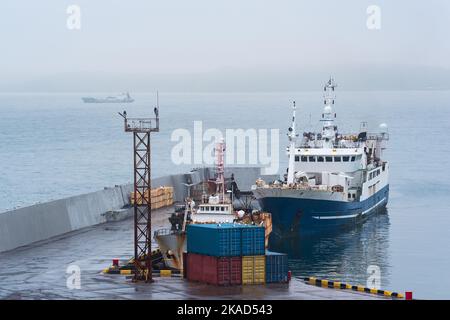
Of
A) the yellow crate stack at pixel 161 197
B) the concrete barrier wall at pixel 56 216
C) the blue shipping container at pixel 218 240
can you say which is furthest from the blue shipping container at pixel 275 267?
the yellow crate stack at pixel 161 197

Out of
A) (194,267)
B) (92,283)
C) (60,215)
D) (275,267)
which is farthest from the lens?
(60,215)

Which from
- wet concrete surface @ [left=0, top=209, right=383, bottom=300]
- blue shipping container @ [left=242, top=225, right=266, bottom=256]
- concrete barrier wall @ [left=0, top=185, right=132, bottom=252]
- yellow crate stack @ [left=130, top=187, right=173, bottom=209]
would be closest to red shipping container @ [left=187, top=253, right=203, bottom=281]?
wet concrete surface @ [left=0, top=209, right=383, bottom=300]

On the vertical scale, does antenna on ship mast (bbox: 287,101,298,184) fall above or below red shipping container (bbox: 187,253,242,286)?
above

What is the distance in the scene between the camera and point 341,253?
7456 centimetres

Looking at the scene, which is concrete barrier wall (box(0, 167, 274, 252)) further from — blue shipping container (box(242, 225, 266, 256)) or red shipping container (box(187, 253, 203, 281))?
blue shipping container (box(242, 225, 266, 256))

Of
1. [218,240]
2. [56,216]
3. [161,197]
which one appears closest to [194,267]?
[218,240]

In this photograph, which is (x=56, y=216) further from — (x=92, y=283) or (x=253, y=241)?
(x=253, y=241)

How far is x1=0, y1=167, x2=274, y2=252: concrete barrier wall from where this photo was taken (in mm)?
65562

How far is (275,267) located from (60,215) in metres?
23.8

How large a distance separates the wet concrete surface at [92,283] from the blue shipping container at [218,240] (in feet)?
5.34

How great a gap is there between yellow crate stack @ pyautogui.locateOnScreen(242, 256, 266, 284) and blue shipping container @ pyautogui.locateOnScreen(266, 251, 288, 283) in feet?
1.31

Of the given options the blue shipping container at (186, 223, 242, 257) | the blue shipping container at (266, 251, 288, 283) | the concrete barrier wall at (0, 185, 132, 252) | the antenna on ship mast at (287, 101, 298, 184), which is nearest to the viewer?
the blue shipping container at (186, 223, 242, 257)

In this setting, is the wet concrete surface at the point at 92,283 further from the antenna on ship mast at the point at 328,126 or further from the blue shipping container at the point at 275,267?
the antenna on ship mast at the point at 328,126
